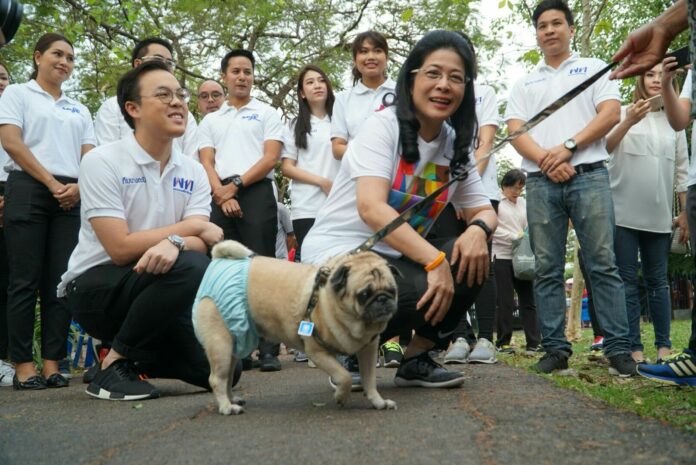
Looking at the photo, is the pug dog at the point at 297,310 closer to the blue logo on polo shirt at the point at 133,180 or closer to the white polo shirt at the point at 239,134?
the blue logo on polo shirt at the point at 133,180

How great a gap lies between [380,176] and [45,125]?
322 centimetres

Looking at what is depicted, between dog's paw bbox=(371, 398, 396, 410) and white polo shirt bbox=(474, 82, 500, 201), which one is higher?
white polo shirt bbox=(474, 82, 500, 201)

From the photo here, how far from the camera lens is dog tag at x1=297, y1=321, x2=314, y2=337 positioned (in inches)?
130

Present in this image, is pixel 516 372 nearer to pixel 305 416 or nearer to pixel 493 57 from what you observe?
pixel 305 416

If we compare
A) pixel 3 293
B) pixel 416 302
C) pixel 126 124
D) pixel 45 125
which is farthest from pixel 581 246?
pixel 3 293

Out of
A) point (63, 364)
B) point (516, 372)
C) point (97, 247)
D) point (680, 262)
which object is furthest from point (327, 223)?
point (680, 262)

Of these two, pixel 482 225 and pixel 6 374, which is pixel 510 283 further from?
pixel 6 374

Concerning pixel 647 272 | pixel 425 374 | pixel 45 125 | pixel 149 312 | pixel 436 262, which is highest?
pixel 45 125

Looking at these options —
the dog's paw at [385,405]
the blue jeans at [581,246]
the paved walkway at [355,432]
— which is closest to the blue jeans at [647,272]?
the blue jeans at [581,246]

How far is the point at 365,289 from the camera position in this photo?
3.19 m

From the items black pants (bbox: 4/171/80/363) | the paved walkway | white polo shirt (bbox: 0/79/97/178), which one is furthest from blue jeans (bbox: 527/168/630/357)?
white polo shirt (bbox: 0/79/97/178)

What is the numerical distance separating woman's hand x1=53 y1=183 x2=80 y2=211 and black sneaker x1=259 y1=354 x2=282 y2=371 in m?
1.90

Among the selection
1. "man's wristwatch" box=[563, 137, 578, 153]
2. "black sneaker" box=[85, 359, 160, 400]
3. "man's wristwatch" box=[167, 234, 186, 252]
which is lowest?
"black sneaker" box=[85, 359, 160, 400]

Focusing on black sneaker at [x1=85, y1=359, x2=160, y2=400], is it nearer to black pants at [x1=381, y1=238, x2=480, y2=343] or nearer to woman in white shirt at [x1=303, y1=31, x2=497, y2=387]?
woman in white shirt at [x1=303, y1=31, x2=497, y2=387]
